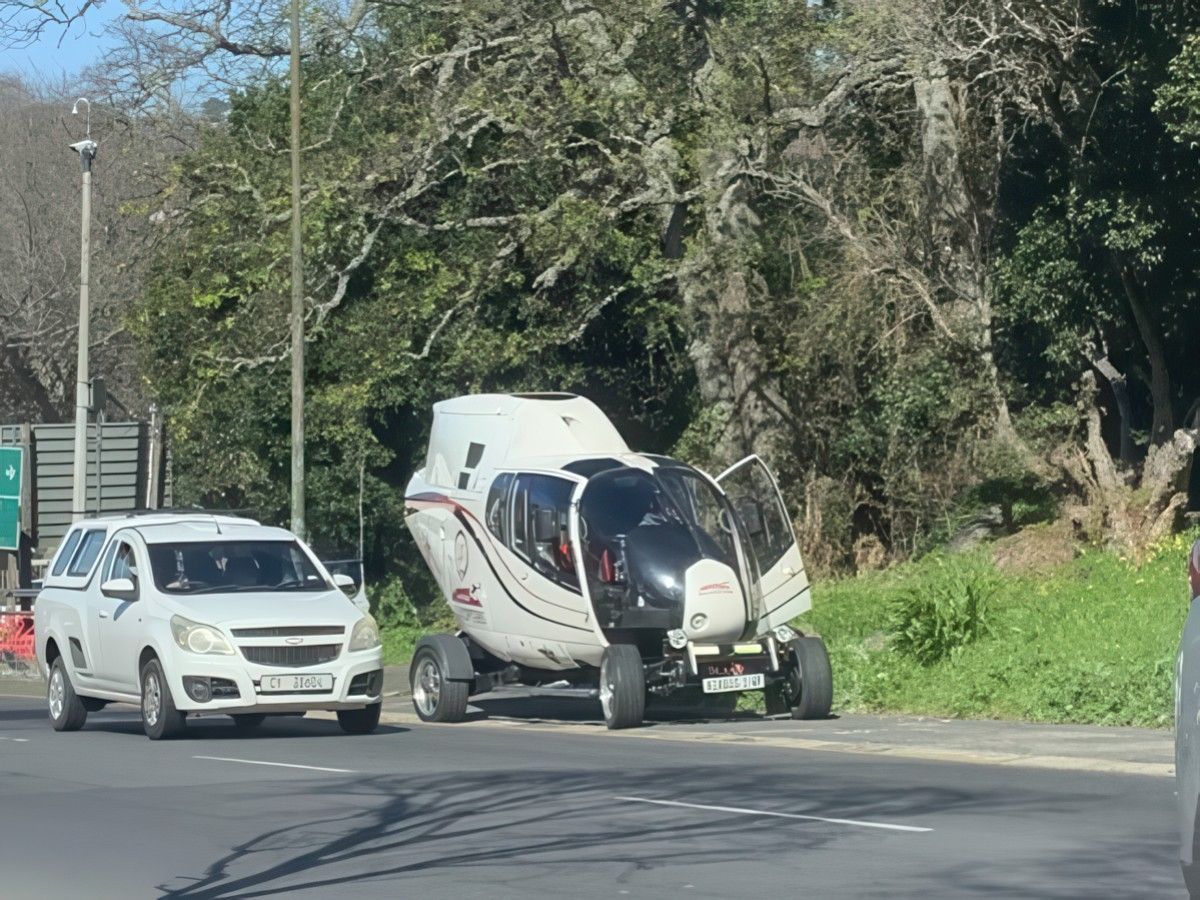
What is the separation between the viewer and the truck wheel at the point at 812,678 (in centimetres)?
1856

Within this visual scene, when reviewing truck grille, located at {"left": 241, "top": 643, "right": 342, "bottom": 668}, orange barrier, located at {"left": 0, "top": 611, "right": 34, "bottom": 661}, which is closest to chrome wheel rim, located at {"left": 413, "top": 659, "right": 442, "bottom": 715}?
truck grille, located at {"left": 241, "top": 643, "right": 342, "bottom": 668}

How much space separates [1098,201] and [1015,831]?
14.9 m

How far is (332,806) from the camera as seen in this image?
12.4 m

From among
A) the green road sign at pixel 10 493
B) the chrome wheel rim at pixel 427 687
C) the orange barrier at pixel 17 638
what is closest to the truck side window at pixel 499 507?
the chrome wheel rim at pixel 427 687

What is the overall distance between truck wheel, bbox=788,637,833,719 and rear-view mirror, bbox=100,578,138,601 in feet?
20.0

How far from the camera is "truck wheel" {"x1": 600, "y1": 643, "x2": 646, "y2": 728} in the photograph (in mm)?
18359

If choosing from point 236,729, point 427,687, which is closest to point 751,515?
point 427,687

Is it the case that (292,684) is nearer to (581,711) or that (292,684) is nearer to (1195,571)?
(581,711)

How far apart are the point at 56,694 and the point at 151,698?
7.29 ft

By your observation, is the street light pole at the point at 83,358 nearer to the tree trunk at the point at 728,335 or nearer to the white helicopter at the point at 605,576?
the tree trunk at the point at 728,335

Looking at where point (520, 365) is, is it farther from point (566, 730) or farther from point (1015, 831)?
point (1015, 831)

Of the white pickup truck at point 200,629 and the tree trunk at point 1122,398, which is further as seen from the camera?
the tree trunk at point 1122,398

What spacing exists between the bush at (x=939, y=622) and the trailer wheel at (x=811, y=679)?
6.23ft

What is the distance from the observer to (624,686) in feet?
60.2
